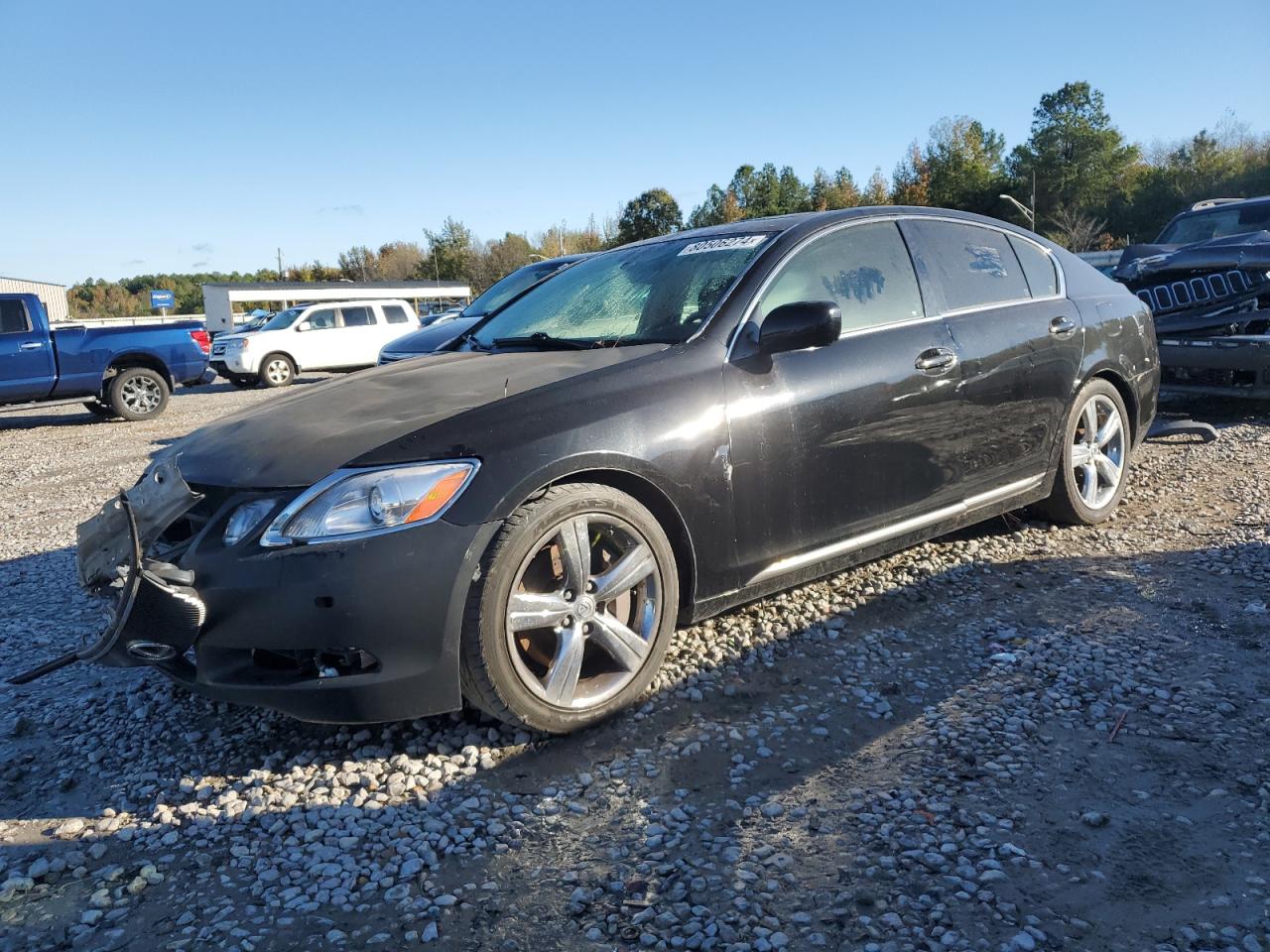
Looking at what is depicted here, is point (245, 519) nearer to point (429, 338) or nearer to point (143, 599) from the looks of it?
point (143, 599)

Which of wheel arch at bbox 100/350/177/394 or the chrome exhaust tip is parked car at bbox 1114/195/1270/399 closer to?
the chrome exhaust tip

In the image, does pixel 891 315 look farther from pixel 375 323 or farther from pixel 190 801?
pixel 375 323

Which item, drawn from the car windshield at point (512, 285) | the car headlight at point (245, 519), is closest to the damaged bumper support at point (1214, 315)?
the car windshield at point (512, 285)

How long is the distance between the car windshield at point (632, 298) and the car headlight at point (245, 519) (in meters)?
1.43

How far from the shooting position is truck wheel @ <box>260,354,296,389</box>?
19703 mm

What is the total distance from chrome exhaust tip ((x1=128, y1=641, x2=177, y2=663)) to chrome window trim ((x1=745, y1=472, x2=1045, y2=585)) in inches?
75.1

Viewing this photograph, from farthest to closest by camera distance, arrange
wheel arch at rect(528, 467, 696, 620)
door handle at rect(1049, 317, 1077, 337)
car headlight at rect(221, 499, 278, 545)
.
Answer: door handle at rect(1049, 317, 1077, 337) < wheel arch at rect(528, 467, 696, 620) < car headlight at rect(221, 499, 278, 545)

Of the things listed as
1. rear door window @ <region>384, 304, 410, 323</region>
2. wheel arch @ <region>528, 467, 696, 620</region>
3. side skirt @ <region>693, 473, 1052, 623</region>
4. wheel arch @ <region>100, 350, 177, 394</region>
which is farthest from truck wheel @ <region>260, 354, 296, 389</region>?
wheel arch @ <region>528, 467, 696, 620</region>

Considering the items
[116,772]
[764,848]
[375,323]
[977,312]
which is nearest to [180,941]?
[116,772]

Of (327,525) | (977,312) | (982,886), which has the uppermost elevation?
(977,312)

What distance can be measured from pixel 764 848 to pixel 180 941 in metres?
1.37

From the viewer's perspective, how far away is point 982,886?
2.13 m

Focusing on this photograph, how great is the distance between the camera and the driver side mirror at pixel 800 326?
3346 mm

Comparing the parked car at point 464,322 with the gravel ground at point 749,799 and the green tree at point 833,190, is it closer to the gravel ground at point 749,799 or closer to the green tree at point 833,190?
the gravel ground at point 749,799
